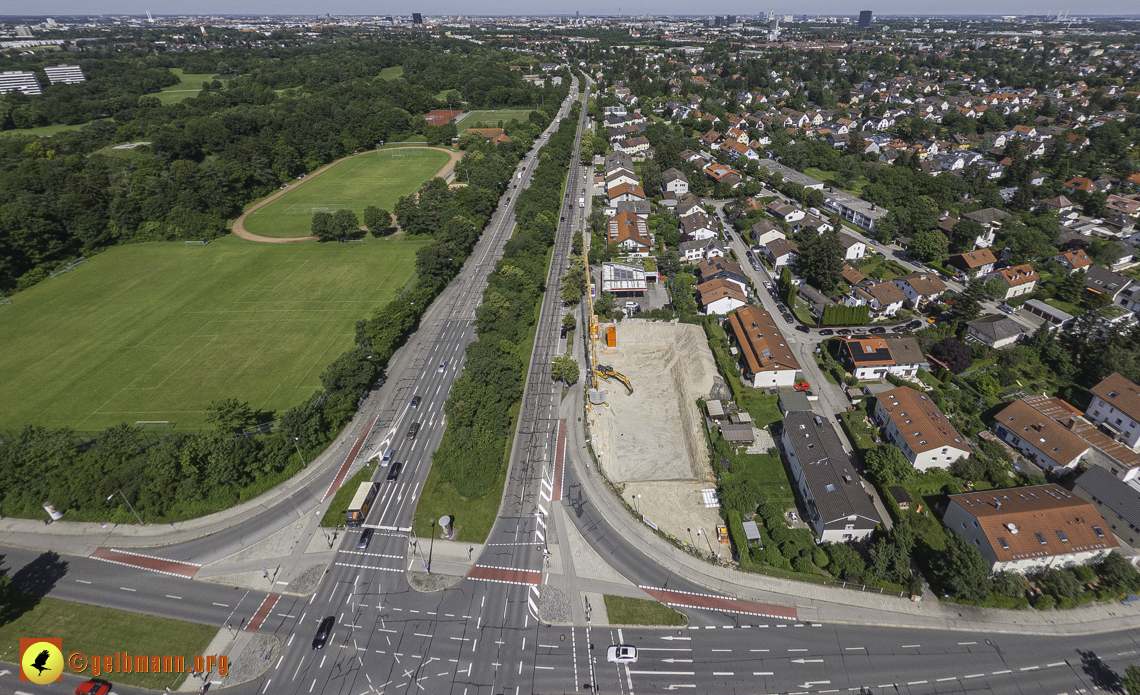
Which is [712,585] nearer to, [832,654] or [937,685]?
[832,654]

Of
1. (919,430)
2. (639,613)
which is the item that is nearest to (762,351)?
(919,430)

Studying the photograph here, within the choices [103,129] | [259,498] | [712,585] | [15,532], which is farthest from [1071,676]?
[103,129]

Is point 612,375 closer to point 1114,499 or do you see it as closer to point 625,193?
point 1114,499

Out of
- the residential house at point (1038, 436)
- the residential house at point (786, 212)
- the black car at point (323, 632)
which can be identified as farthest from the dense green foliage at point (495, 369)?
the residential house at point (1038, 436)

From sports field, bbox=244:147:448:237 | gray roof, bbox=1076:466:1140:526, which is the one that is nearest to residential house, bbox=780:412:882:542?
gray roof, bbox=1076:466:1140:526

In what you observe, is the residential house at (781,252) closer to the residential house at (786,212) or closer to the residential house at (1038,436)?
the residential house at (786,212)
